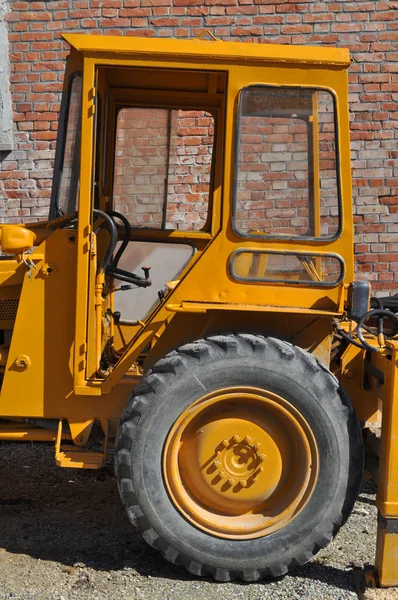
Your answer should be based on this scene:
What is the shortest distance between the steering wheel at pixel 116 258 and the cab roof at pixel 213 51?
769 millimetres

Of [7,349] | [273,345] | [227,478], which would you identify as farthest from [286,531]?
[7,349]

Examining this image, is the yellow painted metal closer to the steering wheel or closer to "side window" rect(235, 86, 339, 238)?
the steering wheel

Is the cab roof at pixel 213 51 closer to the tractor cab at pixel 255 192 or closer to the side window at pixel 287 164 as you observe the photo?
the tractor cab at pixel 255 192

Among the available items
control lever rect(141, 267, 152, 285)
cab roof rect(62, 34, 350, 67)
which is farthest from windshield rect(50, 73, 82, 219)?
control lever rect(141, 267, 152, 285)

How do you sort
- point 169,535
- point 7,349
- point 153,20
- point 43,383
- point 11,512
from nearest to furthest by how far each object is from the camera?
point 169,535
point 43,383
point 7,349
point 11,512
point 153,20

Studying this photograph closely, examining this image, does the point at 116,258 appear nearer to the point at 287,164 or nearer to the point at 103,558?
the point at 287,164

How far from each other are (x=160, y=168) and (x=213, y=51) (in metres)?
1.31

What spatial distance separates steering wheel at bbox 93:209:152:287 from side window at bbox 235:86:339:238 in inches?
27.6

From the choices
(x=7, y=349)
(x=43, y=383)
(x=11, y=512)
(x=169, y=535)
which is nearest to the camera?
(x=169, y=535)

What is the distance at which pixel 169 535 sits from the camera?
3.21 meters

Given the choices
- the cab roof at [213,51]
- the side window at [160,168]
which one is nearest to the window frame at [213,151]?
the side window at [160,168]

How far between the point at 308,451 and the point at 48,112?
15.3 ft

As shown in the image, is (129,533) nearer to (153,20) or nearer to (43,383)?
(43,383)

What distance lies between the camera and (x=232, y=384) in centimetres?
322
